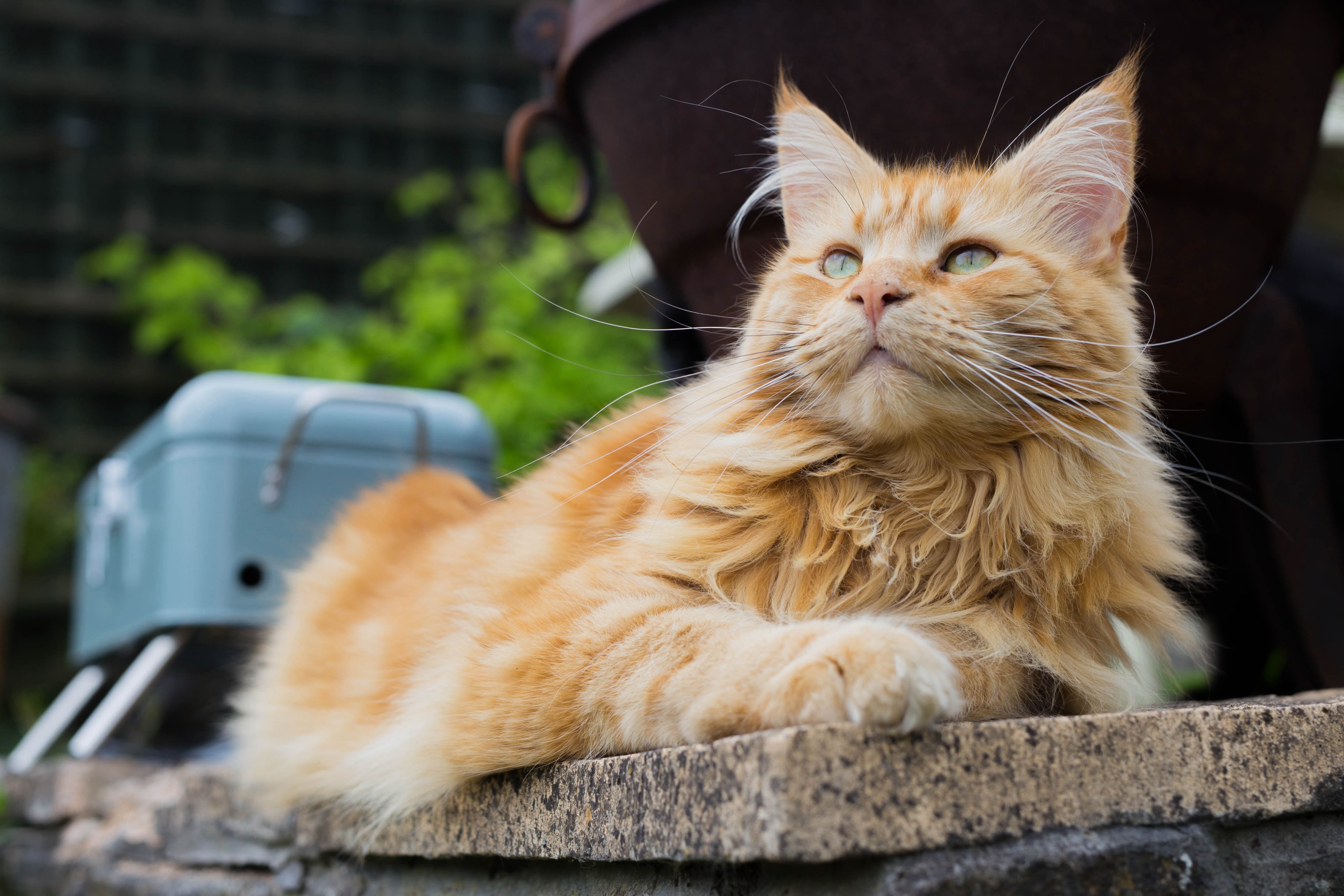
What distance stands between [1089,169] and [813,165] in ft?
1.14

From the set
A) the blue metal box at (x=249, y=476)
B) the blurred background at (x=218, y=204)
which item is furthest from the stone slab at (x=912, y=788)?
the blurred background at (x=218, y=204)

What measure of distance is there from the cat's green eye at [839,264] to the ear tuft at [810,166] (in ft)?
0.23

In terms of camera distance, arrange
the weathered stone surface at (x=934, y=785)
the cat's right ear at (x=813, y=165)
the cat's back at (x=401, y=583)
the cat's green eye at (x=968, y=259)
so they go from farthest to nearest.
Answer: the cat's back at (x=401, y=583)
the cat's right ear at (x=813, y=165)
the cat's green eye at (x=968, y=259)
the weathered stone surface at (x=934, y=785)

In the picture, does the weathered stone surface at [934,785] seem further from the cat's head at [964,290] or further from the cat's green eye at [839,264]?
the cat's green eye at [839,264]

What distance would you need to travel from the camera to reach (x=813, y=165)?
1471mm

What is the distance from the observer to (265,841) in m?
1.97

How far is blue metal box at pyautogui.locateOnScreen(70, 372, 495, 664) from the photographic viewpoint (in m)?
2.62

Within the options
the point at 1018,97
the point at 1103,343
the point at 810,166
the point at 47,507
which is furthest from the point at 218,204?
the point at 1103,343

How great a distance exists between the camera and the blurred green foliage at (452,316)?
3971 millimetres

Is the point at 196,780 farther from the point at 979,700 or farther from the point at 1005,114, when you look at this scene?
the point at 1005,114

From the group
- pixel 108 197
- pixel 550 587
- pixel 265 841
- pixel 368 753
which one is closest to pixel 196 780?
pixel 265 841

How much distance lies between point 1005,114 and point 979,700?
2.76 ft

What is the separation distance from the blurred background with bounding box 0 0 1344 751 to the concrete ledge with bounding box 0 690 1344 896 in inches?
133

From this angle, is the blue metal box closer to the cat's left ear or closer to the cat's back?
the cat's back
